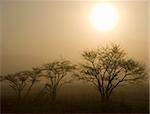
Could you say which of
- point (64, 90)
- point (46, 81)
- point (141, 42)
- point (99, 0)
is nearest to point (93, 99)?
point (64, 90)

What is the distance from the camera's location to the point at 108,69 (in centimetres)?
215

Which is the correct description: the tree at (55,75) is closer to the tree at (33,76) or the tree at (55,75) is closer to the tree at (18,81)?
the tree at (33,76)

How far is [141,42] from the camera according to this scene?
7.09 feet

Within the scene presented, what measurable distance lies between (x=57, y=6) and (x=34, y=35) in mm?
302

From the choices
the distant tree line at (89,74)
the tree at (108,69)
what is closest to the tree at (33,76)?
the distant tree line at (89,74)

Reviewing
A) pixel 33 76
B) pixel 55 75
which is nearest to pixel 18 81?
pixel 33 76

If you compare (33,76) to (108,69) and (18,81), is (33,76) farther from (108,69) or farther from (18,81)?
(108,69)

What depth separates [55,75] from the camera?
214cm

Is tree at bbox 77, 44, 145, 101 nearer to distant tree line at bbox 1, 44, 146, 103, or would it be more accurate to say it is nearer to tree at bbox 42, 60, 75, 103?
distant tree line at bbox 1, 44, 146, 103

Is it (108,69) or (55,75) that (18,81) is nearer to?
(55,75)

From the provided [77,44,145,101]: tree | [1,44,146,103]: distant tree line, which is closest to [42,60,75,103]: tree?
[1,44,146,103]: distant tree line

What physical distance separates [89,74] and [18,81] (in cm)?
57

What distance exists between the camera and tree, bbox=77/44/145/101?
213cm

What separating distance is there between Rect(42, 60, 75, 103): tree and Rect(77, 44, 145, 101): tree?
→ 11 cm
